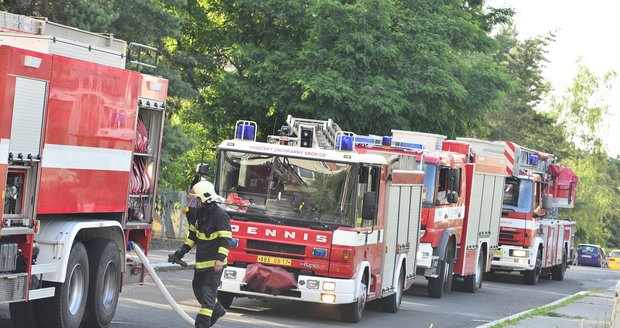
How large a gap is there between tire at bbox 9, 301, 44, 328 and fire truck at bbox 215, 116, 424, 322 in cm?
457

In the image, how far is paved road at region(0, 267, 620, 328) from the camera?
53.2 feet

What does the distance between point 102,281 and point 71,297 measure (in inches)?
25.6

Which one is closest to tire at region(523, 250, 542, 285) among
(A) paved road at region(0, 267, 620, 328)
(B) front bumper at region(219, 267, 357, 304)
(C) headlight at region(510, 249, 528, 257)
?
(C) headlight at region(510, 249, 528, 257)

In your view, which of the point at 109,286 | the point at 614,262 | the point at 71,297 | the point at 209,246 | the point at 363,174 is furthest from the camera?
the point at 614,262

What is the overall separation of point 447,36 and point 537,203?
27.7 feet

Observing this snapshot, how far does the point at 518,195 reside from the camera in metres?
32.6

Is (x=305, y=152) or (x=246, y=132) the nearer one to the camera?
(x=305, y=152)

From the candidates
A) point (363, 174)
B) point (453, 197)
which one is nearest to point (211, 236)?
point (363, 174)

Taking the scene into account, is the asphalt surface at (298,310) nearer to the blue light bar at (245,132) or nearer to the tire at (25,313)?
the tire at (25,313)

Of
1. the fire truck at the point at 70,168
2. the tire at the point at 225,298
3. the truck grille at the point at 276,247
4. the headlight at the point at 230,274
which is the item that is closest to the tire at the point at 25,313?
the fire truck at the point at 70,168

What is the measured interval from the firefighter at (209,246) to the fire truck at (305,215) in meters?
3.60

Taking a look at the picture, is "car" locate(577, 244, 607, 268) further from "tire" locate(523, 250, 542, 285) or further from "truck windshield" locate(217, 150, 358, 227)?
"truck windshield" locate(217, 150, 358, 227)

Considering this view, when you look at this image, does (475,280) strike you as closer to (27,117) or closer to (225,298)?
(225,298)

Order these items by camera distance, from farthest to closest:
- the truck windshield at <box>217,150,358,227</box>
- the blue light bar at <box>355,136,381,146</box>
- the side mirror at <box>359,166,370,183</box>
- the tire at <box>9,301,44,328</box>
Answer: the blue light bar at <box>355,136,381,146</box>
the side mirror at <box>359,166,370,183</box>
the truck windshield at <box>217,150,358,227</box>
the tire at <box>9,301,44,328</box>
